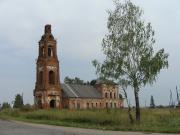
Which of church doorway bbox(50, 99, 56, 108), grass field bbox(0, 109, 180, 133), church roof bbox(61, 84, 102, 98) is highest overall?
church roof bbox(61, 84, 102, 98)

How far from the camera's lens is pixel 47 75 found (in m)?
75.1

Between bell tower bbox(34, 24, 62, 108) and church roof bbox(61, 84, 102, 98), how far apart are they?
9.49m

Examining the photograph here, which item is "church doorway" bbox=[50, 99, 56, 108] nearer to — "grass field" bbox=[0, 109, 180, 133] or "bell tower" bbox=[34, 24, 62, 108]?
"bell tower" bbox=[34, 24, 62, 108]

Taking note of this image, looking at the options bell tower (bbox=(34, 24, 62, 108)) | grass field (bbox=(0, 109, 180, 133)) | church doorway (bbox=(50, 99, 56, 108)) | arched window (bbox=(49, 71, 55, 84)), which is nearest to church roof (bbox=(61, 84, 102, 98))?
church doorway (bbox=(50, 99, 56, 108))

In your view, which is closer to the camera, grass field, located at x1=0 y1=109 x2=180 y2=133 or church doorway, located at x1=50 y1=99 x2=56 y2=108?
grass field, located at x1=0 y1=109 x2=180 y2=133

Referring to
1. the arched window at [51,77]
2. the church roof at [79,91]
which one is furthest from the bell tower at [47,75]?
the church roof at [79,91]

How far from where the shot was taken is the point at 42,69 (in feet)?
247

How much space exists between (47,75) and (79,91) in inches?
773

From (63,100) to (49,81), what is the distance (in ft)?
36.8

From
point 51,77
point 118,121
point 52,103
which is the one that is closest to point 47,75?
point 51,77

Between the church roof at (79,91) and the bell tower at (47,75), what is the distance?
949 cm

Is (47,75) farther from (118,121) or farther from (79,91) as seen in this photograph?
(118,121)

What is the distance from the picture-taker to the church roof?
286 feet

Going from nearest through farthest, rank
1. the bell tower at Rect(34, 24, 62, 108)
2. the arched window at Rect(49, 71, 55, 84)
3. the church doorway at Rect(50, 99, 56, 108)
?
the bell tower at Rect(34, 24, 62, 108) → the arched window at Rect(49, 71, 55, 84) → the church doorway at Rect(50, 99, 56, 108)
